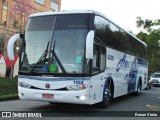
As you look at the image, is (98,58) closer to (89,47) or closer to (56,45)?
(56,45)

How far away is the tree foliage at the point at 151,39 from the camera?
6319cm

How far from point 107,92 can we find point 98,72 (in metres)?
1.60

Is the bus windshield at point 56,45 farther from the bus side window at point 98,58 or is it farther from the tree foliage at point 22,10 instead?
the tree foliage at point 22,10

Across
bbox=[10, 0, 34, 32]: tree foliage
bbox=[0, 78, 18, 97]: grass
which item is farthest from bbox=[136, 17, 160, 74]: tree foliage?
bbox=[0, 78, 18, 97]: grass

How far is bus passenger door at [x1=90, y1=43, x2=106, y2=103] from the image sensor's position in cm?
1126

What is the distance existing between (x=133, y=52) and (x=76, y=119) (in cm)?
934

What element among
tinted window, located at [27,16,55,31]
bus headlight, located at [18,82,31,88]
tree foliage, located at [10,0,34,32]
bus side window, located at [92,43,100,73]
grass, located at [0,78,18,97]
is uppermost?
tree foliage, located at [10,0,34,32]

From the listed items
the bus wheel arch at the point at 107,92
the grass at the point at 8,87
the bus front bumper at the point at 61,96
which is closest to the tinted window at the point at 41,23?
the bus front bumper at the point at 61,96

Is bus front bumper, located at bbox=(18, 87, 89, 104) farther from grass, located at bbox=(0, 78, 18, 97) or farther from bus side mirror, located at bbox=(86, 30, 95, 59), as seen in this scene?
grass, located at bbox=(0, 78, 18, 97)

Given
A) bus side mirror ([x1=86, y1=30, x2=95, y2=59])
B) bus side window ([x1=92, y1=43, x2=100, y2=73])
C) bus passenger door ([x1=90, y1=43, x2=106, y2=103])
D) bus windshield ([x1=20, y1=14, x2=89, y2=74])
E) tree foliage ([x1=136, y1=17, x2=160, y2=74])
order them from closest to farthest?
1. bus side mirror ([x1=86, y1=30, x2=95, y2=59])
2. bus windshield ([x1=20, y1=14, x2=89, y2=74])
3. bus passenger door ([x1=90, y1=43, x2=106, y2=103])
4. bus side window ([x1=92, y1=43, x2=100, y2=73])
5. tree foliage ([x1=136, y1=17, x2=160, y2=74])

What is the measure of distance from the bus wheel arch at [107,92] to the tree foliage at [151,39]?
48079 mm

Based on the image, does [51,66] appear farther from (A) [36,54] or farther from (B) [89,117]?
(B) [89,117]

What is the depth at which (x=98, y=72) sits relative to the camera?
11.8 m

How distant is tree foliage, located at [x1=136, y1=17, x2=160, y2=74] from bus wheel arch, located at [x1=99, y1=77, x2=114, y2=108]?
48.1 meters
